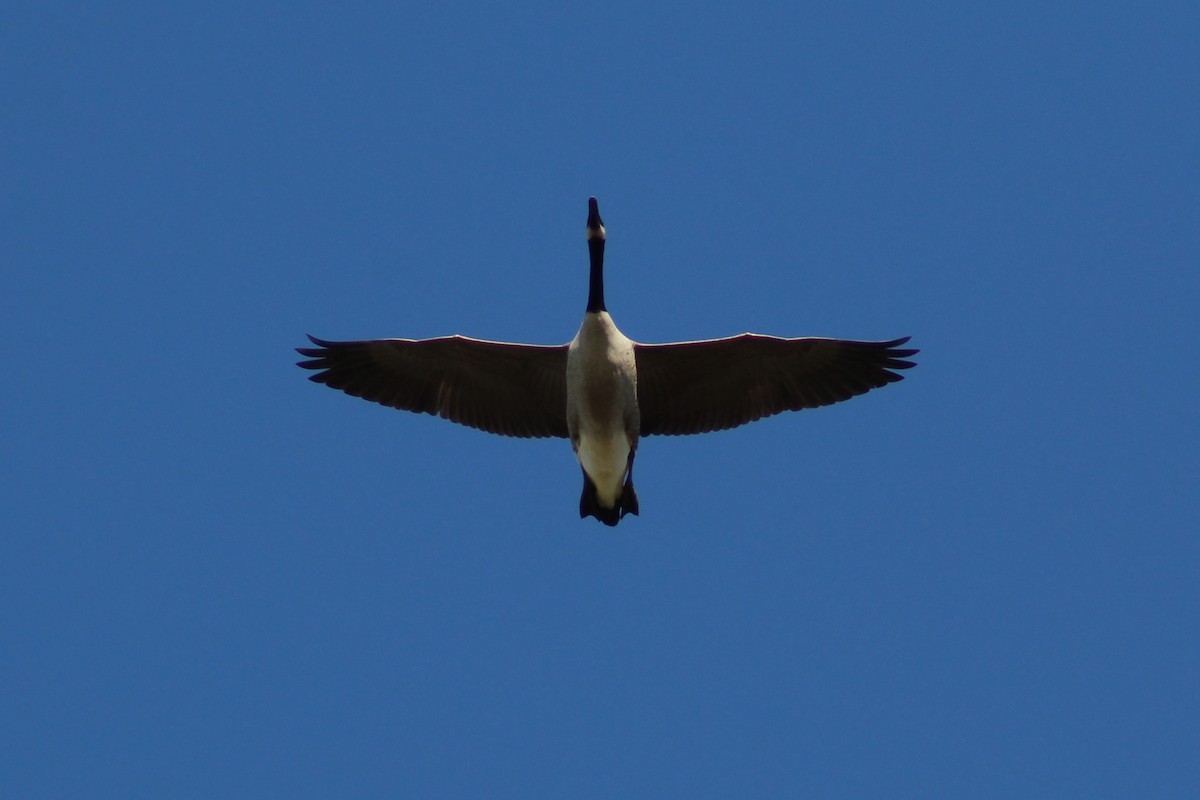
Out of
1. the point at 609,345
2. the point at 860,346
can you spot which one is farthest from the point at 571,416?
the point at 860,346

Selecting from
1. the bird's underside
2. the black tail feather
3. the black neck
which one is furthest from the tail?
the black neck

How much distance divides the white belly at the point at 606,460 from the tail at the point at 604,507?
51 millimetres

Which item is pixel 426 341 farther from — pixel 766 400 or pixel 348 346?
pixel 766 400

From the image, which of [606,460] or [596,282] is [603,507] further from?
[596,282]

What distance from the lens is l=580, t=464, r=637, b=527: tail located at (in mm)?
16391

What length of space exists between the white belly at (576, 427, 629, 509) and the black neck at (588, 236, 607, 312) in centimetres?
148

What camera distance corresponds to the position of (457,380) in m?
17.0

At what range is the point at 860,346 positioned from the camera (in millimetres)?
16438

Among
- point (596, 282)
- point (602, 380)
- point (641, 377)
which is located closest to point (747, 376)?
point (641, 377)

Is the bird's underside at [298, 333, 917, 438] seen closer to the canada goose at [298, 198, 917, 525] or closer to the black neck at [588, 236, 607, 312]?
the canada goose at [298, 198, 917, 525]

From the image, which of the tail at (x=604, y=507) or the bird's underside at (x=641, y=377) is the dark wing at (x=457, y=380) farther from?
the tail at (x=604, y=507)

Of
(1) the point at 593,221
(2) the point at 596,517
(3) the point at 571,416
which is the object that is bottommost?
(2) the point at 596,517

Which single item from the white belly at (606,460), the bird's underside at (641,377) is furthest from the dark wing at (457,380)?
the white belly at (606,460)

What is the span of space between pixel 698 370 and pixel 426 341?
3.36 meters
